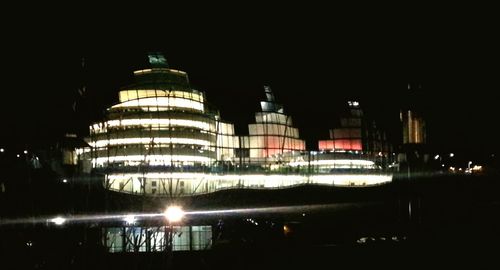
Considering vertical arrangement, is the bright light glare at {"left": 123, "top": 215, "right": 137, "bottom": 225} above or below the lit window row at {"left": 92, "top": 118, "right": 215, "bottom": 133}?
below

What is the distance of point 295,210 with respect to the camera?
67.4 metres

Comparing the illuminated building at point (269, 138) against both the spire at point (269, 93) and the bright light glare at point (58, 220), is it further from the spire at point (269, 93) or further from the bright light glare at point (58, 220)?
the bright light glare at point (58, 220)

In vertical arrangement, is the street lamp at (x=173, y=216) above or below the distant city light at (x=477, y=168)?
below

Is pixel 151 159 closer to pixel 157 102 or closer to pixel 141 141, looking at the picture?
pixel 141 141

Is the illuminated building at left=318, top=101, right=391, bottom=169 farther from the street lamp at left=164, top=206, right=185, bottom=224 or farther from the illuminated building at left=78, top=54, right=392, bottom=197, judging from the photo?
the street lamp at left=164, top=206, right=185, bottom=224

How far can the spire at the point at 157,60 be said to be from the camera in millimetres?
88606

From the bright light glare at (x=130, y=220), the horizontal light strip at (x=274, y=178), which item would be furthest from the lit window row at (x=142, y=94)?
the bright light glare at (x=130, y=220)

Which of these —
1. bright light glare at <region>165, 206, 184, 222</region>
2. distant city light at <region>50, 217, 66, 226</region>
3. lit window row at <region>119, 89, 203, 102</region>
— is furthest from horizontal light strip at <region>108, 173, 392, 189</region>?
distant city light at <region>50, 217, 66, 226</region>

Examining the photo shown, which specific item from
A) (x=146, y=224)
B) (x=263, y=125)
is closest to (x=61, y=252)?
(x=146, y=224)

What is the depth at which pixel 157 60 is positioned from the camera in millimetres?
89000

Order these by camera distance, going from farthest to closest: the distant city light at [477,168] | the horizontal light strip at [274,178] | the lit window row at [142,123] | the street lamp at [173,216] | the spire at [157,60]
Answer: the distant city light at [477,168]
the spire at [157,60]
the lit window row at [142,123]
the horizontal light strip at [274,178]
the street lamp at [173,216]

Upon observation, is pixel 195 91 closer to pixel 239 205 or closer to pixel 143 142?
pixel 143 142

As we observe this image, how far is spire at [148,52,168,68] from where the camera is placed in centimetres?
8861

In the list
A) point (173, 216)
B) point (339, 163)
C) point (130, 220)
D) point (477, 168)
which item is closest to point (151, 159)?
point (173, 216)
